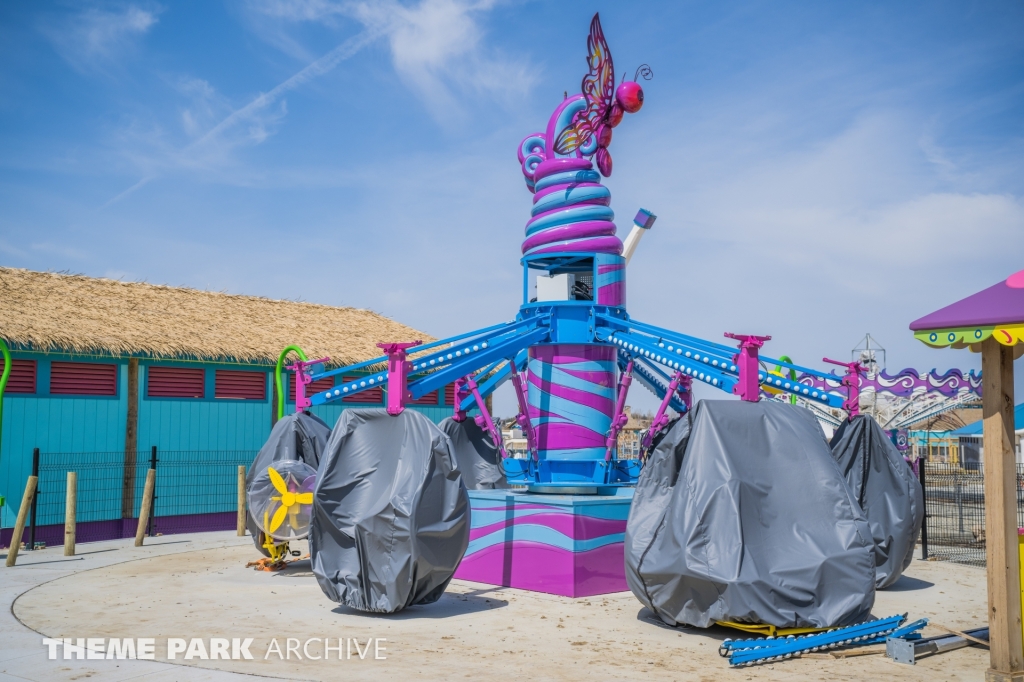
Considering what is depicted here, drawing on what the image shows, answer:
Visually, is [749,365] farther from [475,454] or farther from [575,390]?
[475,454]

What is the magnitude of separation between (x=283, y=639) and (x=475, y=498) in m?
4.14

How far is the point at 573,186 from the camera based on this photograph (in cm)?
1352

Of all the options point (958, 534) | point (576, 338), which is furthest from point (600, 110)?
point (958, 534)

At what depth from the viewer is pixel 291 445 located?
13.2 m

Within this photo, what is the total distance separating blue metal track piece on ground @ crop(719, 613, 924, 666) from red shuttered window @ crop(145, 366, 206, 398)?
13.5 metres

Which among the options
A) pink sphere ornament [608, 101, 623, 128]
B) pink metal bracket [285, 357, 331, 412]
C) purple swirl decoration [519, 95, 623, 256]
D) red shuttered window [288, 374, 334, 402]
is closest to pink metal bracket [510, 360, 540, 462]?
purple swirl decoration [519, 95, 623, 256]

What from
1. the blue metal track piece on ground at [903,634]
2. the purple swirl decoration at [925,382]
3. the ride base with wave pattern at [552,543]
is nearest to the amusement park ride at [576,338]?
the ride base with wave pattern at [552,543]

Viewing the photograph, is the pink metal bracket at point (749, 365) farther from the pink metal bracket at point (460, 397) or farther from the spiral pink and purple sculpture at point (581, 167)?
the pink metal bracket at point (460, 397)

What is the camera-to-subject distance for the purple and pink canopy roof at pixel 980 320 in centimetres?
688

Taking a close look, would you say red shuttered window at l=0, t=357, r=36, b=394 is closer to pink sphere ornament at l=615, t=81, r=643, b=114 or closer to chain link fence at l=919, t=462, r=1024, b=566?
pink sphere ornament at l=615, t=81, r=643, b=114

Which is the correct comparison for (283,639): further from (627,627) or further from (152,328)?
(152,328)

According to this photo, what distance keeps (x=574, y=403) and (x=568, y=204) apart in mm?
2976

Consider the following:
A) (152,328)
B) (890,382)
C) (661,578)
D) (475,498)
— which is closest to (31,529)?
(152,328)

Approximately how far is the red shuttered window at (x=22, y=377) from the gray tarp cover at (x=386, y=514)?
8.86m
